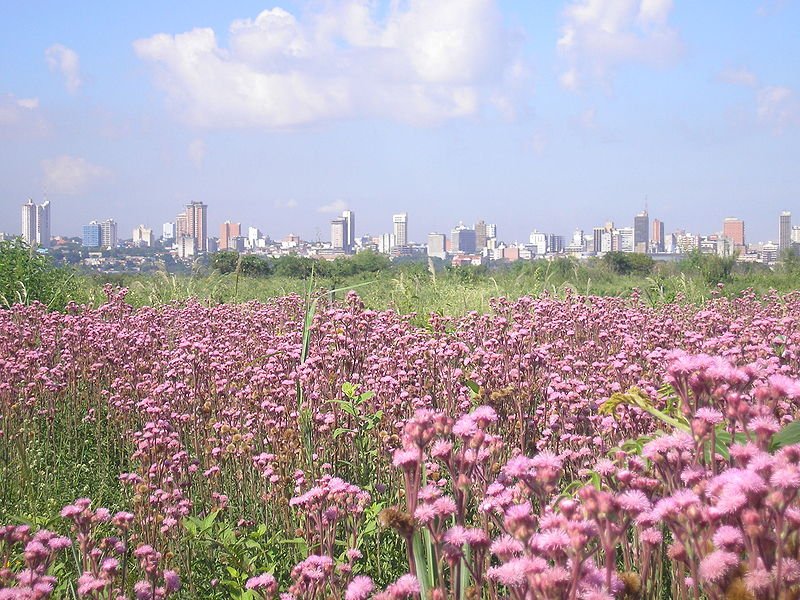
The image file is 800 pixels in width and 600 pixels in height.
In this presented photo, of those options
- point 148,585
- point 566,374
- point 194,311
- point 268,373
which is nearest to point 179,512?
point 148,585

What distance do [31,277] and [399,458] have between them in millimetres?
11986

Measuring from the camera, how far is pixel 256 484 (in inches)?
173

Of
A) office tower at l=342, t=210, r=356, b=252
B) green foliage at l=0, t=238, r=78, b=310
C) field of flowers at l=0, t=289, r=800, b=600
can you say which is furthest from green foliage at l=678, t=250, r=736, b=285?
office tower at l=342, t=210, r=356, b=252

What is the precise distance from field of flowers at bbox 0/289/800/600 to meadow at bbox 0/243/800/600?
0.04ft

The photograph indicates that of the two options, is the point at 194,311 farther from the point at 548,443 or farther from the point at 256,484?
the point at 548,443

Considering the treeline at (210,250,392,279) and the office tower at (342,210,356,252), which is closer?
the treeline at (210,250,392,279)

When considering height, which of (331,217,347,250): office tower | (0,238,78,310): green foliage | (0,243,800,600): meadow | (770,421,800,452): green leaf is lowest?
(0,243,800,600): meadow

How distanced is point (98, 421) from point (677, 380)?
4.68 meters

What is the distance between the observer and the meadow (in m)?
1.60

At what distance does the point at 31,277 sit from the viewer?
12305mm

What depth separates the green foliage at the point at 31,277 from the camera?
11695 millimetres

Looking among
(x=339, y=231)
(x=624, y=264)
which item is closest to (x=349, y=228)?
(x=339, y=231)

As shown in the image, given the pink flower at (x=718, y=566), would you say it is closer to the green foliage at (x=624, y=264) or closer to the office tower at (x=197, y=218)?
the green foliage at (x=624, y=264)

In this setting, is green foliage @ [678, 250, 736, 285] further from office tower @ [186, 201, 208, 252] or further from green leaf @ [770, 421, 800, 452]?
office tower @ [186, 201, 208, 252]
